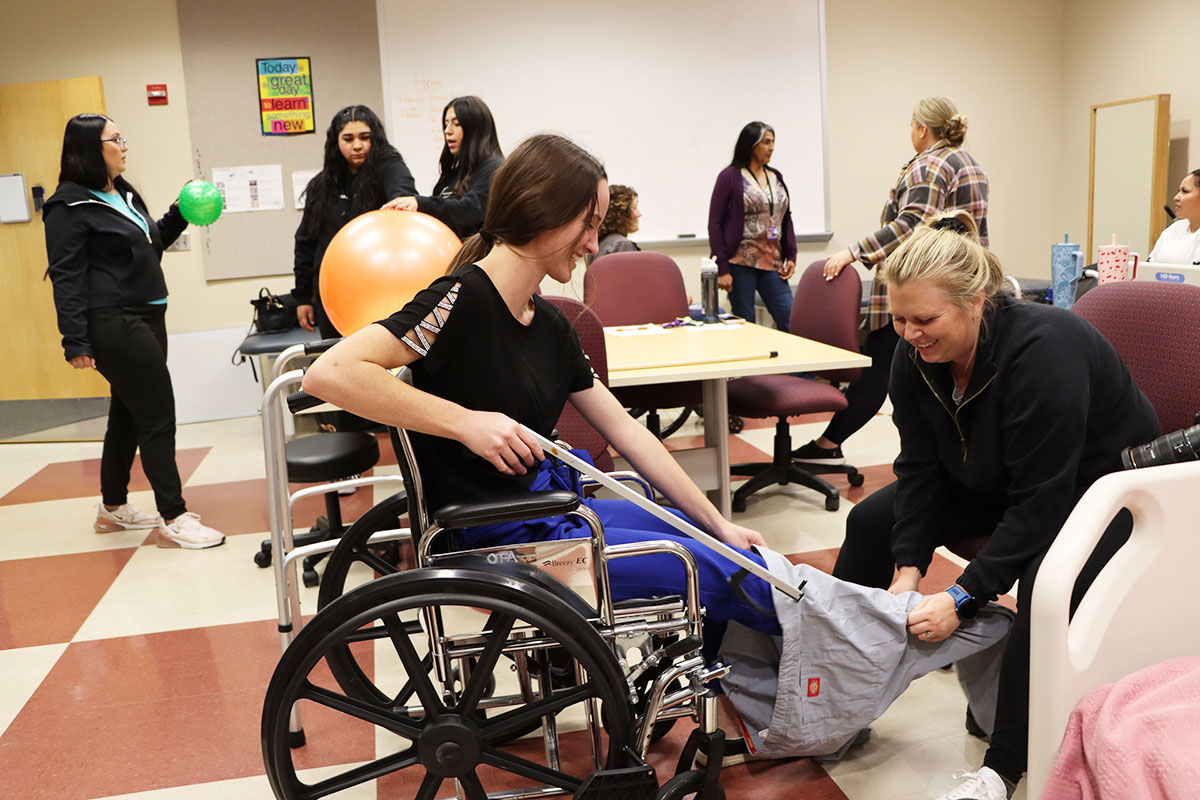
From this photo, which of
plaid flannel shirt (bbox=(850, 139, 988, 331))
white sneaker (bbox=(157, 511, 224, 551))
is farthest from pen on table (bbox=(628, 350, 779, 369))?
white sneaker (bbox=(157, 511, 224, 551))

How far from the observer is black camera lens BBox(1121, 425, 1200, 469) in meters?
1.35

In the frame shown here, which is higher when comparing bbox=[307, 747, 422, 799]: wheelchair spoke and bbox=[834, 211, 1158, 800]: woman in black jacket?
bbox=[834, 211, 1158, 800]: woman in black jacket

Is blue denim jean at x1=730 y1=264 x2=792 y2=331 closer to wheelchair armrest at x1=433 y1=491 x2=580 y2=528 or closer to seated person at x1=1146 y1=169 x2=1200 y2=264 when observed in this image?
seated person at x1=1146 y1=169 x2=1200 y2=264

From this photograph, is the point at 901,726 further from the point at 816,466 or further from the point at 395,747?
the point at 816,466

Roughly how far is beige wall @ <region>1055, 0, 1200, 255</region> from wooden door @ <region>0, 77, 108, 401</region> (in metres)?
6.18

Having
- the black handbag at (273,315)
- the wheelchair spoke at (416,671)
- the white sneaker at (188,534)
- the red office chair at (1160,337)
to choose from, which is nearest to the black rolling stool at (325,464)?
the white sneaker at (188,534)

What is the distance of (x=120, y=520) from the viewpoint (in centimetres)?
356

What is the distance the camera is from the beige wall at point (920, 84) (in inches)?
203

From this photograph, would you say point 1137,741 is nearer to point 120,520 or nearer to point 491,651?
point 491,651

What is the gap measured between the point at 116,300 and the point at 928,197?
293cm

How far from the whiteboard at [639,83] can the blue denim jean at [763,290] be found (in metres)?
1.05

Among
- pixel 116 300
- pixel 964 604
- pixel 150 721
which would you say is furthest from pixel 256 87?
pixel 964 604

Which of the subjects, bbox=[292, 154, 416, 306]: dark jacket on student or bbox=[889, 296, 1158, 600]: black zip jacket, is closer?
bbox=[889, 296, 1158, 600]: black zip jacket

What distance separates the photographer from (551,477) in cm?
164
